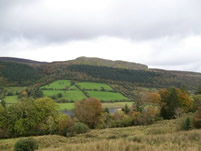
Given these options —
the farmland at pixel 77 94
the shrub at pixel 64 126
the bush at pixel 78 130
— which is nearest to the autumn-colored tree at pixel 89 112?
the shrub at pixel 64 126

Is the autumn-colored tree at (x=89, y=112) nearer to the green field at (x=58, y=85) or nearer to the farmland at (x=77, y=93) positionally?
the farmland at (x=77, y=93)

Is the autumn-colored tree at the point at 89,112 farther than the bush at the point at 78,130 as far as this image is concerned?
Yes

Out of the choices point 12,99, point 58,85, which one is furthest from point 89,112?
point 58,85

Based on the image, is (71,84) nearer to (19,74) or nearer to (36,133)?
(19,74)

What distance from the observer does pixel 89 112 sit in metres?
54.5

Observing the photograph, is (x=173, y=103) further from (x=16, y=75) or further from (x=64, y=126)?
(x=16, y=75)

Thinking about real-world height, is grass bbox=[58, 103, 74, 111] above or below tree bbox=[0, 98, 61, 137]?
below

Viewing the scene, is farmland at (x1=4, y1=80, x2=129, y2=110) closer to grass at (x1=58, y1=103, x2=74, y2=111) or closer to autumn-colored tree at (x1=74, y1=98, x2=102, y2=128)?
grass at (x1=58, y1=103, x2=74, y2=111)

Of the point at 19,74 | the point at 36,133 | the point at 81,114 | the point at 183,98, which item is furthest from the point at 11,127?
the point at 19,74

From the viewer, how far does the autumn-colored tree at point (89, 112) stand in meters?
54.3

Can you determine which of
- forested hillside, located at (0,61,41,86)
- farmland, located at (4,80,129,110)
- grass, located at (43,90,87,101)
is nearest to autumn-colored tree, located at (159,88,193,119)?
farmland, located at (4,80,129,110)

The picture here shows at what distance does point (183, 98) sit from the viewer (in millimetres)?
52938

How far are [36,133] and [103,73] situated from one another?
142592 mm

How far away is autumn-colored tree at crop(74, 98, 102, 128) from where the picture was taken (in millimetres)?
54312
